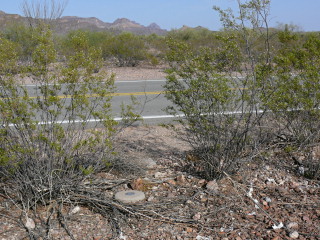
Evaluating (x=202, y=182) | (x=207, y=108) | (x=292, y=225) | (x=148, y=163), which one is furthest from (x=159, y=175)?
(x=292, y=225)

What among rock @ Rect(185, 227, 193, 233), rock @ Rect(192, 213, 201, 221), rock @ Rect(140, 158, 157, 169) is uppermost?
rock @ Rect(140, 158, 157, 169)

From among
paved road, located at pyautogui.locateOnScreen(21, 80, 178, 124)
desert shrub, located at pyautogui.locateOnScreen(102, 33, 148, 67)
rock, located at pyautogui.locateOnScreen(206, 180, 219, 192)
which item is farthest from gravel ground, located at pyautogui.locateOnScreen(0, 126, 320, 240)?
desert shrub, located at pyautogui.locateOnScreen(102, 33, 148, 67)

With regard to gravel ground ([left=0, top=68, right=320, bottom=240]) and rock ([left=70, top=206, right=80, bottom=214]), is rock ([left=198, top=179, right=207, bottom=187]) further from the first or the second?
rock ([left=70, top=206, right=80, bottom=214])

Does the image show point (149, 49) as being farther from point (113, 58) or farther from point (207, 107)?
point (207, 107)

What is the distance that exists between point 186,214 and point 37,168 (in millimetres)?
1513

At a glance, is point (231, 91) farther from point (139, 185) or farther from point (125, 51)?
point (125, 51)

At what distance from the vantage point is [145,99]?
8773mm

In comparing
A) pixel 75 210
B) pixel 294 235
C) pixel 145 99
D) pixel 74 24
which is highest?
pixel 74 24

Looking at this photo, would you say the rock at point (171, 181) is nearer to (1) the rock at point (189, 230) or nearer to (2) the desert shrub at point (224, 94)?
(2) the desert shrub at point (224, 94)

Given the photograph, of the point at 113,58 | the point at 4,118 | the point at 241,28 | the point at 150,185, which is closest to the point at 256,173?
the point at 150,185

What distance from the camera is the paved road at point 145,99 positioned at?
27.5ft

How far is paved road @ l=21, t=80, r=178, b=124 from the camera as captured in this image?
8375 millimetres

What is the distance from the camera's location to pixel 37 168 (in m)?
3.99

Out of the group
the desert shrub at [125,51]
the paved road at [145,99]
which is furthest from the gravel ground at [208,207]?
the desert shrub at [125,51]
